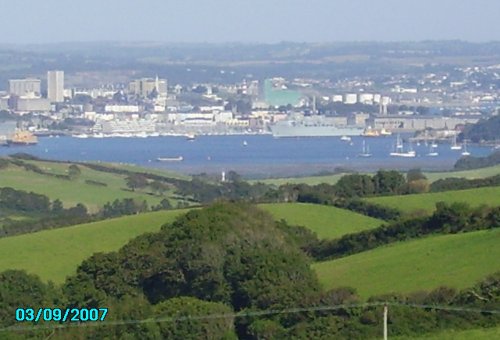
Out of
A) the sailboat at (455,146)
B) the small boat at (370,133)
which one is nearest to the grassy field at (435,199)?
the sailboat at (455,146)

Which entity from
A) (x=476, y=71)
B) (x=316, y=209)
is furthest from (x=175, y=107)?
(x=316, y=209)

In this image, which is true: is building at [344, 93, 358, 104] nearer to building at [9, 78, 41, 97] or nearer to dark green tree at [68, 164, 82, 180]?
building at [9, 78, 41, 97]

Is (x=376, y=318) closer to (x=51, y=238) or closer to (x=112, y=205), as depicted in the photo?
(x=51, y=238)

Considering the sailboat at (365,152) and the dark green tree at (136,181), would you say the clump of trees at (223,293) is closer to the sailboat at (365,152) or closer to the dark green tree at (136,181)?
the dark green tree at (136,181)

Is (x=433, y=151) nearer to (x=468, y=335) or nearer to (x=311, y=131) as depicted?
(x=311, y=131)

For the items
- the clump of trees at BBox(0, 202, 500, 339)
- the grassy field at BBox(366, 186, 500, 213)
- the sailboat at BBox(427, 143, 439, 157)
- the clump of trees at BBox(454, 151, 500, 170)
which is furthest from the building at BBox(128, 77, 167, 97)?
the clump of trees at BBox(0, 202, 500, 339)
